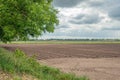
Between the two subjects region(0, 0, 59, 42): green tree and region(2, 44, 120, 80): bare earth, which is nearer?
region(0, 0, 59, 42): green tree

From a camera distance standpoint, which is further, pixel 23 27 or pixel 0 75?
pixel 23 27

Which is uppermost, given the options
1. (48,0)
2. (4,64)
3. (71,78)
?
(48,0)

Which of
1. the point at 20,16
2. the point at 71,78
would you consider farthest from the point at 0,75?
the point at 71,78

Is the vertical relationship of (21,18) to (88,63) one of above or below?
above

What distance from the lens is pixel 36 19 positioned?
18.3 meters

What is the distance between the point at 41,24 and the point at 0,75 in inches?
167

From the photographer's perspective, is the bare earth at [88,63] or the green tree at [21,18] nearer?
the green tree at [21,18]

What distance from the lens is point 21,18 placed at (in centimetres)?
1845

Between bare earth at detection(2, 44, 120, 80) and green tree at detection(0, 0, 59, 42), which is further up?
green tree at detection(0, 0, 59, 42)

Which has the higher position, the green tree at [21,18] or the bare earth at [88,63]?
the green tree at [21,18]

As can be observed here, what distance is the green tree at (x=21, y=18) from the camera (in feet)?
59.3

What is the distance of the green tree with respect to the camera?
59.3 feet

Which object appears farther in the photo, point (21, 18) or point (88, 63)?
point (88, 63)

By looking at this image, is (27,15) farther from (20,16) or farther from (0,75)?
(0,75)
